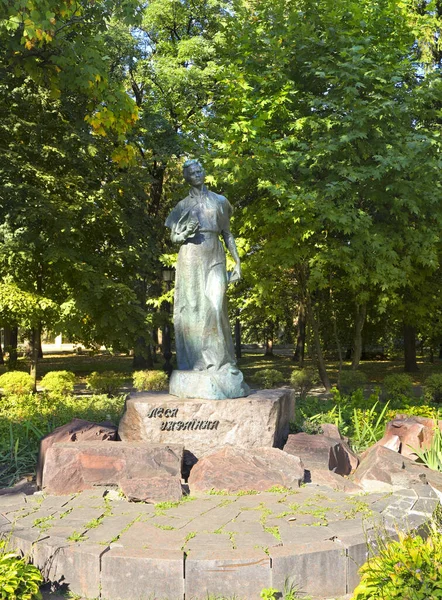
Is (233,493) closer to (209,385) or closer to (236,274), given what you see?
(209,385)

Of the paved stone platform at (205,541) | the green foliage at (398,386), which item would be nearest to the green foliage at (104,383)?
the green foliage at (398,386)

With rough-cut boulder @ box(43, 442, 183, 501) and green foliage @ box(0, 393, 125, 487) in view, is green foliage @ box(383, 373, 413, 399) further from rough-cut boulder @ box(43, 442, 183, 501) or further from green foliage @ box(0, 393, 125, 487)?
rough-cut boulder @ box(43, 442, 183, 501)

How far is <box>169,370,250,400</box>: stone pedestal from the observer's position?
666cm

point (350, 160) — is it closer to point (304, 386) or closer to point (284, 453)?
point (304, 386)

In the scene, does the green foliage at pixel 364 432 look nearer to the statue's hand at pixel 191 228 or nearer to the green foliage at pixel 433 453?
the green foliage at pixel 433 453

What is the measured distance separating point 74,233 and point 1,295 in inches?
103

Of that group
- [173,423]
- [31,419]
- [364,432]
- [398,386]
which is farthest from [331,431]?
[398,386]

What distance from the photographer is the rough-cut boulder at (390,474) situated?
5750 millimetres

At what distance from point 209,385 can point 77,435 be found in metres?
1.46

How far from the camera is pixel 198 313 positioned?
23.2 feet

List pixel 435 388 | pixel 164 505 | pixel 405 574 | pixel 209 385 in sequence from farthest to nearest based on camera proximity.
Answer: pixel 435 388 < pixel 209 385 < pixel 164 505 < pixel 405 574

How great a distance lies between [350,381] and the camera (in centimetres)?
1384

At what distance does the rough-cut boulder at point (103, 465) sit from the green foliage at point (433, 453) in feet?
8.42

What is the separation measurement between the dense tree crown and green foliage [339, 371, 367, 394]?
3.93ft
